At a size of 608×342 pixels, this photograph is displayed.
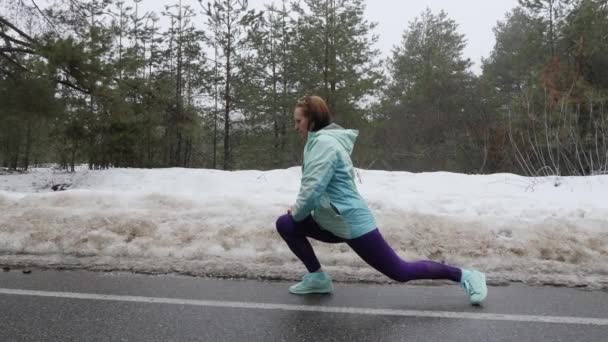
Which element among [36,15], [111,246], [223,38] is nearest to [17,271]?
[111,246]

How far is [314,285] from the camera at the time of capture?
360cm

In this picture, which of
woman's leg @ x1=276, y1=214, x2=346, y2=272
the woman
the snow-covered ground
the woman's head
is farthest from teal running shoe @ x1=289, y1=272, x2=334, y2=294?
the woman's head

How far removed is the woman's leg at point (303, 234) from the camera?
340 centimetres

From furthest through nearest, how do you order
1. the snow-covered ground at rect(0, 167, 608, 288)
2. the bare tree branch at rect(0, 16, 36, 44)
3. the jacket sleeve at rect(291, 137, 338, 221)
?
the bare tree branch at rect(0, 16, 36, 44) → the snow-covered ground at rect(0, 167, 608, 288) → the jacket sleeve at rect(291, 137, 338, 221)

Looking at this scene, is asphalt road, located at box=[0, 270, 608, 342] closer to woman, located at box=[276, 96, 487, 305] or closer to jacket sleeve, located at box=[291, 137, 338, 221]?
woman, located at box=[276, 96, 487, 305]

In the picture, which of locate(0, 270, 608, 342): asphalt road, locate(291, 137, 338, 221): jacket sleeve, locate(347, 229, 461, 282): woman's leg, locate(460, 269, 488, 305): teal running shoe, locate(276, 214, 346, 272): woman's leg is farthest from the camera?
locate(276, 214, 346, 272): woman's leg

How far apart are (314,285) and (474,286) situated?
1.10 metres

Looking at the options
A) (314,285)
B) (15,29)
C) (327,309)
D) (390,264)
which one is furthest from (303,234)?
(15,29)

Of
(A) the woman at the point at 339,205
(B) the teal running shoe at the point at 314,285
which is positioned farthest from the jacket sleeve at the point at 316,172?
(B) the teal running shoe at the point at 314,285

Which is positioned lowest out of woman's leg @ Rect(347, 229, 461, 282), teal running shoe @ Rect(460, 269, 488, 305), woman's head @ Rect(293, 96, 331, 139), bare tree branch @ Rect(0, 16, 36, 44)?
teal running shoe @ Rect(460, 269, 488, 305)

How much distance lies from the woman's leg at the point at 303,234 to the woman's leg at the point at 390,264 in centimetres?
23

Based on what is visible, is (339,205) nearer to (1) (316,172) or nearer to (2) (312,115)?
(1) (316,172)

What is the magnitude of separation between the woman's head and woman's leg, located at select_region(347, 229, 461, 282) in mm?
782

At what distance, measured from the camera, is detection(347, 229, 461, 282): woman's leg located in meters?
3.19
